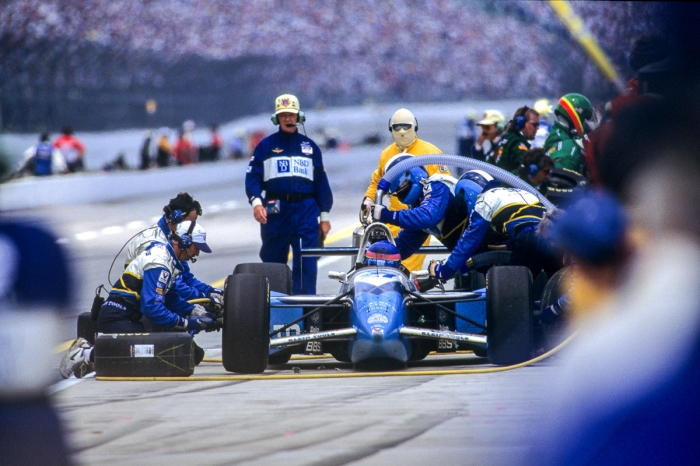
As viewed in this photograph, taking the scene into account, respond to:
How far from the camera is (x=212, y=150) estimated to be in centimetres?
4572

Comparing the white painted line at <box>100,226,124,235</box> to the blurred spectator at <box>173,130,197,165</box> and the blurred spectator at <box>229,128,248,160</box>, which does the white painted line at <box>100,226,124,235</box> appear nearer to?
the blurred spectator at <box>173,130,197,165</box>

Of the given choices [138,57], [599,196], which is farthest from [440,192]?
[138,57]

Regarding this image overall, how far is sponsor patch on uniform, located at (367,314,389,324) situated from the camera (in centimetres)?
760

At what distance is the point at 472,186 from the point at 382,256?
0.82m

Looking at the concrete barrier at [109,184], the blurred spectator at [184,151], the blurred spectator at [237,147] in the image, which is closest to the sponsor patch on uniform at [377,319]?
the concrete barrier at [109,184]

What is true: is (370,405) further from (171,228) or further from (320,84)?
(320,84)

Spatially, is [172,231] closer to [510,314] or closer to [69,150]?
[510,314]

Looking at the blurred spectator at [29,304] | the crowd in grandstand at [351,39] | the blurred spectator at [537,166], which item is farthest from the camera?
the crowd in grandstand at [351,39]

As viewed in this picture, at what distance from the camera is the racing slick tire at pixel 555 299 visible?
7.75 metres

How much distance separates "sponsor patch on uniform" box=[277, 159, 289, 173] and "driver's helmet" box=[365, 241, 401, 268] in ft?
8.01

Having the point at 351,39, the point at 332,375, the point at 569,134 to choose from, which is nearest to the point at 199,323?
the point at 332,375

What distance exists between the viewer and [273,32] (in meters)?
73.9

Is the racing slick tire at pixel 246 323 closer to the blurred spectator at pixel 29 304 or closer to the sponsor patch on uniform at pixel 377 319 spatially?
the sponsor patch on uniform at pixel 377 319

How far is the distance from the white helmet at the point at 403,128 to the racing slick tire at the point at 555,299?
297 centimetres
